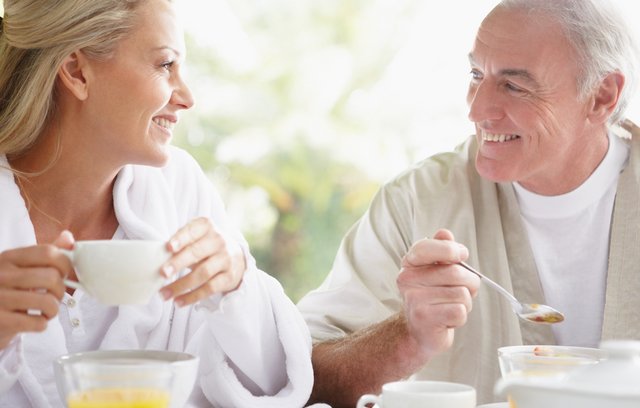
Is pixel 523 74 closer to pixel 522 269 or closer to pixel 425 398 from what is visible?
pixel 522 269

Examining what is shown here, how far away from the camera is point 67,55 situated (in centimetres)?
187

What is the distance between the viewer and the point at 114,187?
1.94m

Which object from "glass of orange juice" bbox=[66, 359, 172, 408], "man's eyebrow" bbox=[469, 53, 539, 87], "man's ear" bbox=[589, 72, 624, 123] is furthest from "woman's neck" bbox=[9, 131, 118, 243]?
"man's ear" bbox=[589, 72, 624, 123]

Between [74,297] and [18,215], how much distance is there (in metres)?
0.20

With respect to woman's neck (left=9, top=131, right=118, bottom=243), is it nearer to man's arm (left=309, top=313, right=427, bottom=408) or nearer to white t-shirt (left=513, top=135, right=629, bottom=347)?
man's arm (left=309, top=313, right=427, bottom=408)

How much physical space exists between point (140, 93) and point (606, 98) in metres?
1.36

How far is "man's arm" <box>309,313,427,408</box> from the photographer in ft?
6.38

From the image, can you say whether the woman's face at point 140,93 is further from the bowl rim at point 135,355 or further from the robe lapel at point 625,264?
the robe lapel at point 625,264

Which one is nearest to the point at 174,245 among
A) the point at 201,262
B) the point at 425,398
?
the point at 201,262

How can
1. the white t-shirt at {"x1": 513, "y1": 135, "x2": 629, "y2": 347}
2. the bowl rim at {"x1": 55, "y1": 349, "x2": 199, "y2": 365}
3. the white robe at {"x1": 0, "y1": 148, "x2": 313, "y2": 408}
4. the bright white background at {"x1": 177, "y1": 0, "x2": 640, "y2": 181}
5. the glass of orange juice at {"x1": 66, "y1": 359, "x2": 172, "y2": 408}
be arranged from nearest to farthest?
the glass of orange juice at {"x1": 66, "y1": 359, "x2": 172, "y2": 408}, the bowl rim at {"x1": 55, "y1": 349, "x2": 199, "y2": 365}, the white robe at {"x1": 0, "y1": 148, "x2": 313, "y2": 408}, the white t-shirt at {"x1": 513, "y1": 135, "x2": 629, "y2": 347}, the bright white background at {"x1": 177, "y1": 0, "x2": 640, "y2": 181}

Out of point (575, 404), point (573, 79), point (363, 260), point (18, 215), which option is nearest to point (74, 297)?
point (18, 215)

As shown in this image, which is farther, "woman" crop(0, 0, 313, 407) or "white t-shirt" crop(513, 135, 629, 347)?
"white t-shirt" crop(513, 135, 629, 347)

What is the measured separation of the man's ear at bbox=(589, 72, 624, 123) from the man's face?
0.26 ft

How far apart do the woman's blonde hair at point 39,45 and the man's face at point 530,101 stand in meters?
1.00
